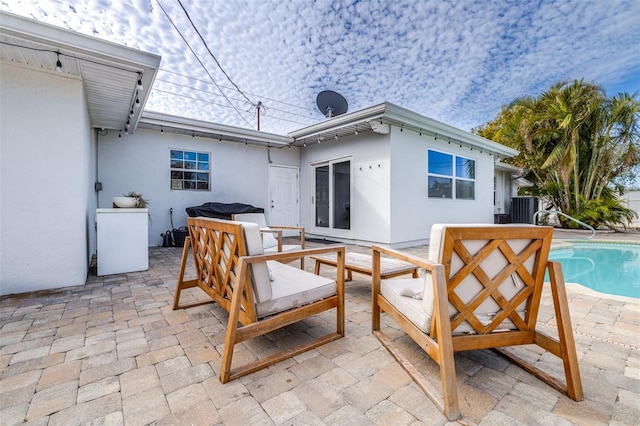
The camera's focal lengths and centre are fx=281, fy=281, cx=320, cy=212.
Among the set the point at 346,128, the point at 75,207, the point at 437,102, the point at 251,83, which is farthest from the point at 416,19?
the point at 75,207

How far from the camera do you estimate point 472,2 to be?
19.6ft

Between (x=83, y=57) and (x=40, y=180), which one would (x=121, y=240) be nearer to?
(x=40, y=180)

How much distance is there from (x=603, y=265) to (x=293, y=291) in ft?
21.6

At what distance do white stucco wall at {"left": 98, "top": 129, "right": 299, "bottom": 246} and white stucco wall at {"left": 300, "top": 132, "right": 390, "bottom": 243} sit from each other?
6.96ft

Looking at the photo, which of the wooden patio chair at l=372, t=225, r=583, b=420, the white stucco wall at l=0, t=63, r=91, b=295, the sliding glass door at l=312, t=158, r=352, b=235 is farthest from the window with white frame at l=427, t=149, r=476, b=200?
the white stucco wall at l=0, t=63, r=91, b=295

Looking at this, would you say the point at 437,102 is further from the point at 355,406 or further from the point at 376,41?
the point at 355,406

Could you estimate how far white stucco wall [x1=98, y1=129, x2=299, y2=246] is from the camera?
20.5ft

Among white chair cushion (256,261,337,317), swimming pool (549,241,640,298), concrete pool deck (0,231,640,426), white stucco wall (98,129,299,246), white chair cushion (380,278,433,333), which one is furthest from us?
white stucco wall (98,129,299,246)

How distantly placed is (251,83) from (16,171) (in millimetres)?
9208

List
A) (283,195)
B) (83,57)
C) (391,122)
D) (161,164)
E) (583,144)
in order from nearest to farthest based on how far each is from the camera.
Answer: (83,57), (391,122), (161,164), (283,195), (583,144)

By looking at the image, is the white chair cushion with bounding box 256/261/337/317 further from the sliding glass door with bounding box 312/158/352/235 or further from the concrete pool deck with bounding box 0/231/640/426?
the sliding glass door with bounding box 312/158/352/235

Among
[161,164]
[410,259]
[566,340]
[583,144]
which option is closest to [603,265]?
[566,340]

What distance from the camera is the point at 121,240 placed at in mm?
4258

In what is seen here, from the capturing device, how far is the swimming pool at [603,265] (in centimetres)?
401
